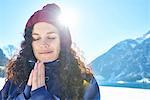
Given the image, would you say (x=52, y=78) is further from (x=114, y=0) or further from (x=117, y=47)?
(x=114, y=0)

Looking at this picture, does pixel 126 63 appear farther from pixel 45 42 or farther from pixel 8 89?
pixel 8 89

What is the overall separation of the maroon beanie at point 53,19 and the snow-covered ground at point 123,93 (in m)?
0.33

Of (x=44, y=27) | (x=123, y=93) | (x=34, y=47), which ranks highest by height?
(x=44, y=27)

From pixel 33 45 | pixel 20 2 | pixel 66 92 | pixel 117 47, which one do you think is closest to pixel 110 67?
pixel 117 47

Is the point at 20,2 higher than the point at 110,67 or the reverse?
higher

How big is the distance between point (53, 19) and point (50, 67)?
0.27m

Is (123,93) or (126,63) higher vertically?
(126,63)

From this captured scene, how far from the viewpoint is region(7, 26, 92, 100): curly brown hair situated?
2252mm

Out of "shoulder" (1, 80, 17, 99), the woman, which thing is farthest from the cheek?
"shoulder" (1, 80, 17, 99)

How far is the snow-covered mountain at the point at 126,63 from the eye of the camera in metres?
2.22

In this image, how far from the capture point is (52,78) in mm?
2262

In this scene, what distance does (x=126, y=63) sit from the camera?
7.42 ft

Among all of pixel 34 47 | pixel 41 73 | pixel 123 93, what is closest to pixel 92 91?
pixel 123 93

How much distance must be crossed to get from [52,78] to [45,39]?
224 millimetres
